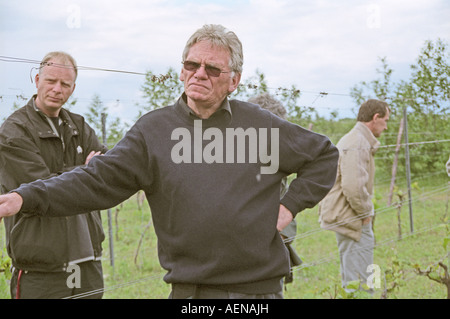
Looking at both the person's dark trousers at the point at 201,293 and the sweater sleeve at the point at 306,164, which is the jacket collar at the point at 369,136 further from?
Answer: the person's dark trousers at the point at 201,293

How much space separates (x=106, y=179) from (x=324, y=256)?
5380mm

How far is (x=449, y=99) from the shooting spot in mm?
5215

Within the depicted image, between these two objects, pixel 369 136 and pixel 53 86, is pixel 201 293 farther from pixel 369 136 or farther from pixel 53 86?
pixel 369 136

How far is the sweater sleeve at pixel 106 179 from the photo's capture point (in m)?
1.98

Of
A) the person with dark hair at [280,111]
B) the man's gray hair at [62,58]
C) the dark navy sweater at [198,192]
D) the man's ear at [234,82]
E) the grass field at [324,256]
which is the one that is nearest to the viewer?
the dark navy sweater at [198,192]

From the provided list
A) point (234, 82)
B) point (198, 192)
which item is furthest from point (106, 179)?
point (234, 82)

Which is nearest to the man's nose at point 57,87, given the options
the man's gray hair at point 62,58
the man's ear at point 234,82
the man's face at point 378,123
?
the man's gray hair at point 62,58

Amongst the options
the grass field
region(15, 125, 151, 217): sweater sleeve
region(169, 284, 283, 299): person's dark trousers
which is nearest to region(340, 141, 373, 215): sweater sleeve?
the grass field

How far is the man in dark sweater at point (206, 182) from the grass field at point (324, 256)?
6.06ft

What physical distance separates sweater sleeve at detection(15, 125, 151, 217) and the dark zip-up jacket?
0.82m

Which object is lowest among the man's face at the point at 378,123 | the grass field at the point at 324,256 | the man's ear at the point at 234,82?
the grass field at the point at 324,256
